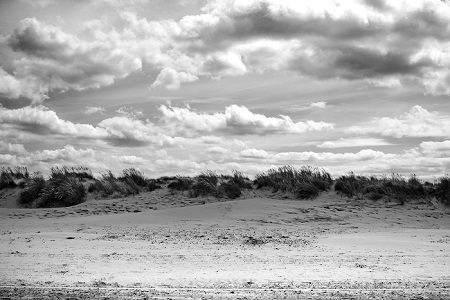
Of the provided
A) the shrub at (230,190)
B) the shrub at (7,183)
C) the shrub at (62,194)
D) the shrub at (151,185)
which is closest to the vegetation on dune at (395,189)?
the shrub at (230,190)

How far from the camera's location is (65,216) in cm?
1702

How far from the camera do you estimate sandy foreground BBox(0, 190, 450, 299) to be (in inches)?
276

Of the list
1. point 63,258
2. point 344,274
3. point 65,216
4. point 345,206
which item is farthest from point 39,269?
point 345,206

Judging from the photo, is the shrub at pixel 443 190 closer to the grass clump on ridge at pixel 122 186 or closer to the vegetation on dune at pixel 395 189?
the vegetation on dune at pixel 395 189

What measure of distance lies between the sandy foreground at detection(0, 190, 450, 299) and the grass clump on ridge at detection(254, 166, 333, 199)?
118 centimetres

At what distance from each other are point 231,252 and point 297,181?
1070cm

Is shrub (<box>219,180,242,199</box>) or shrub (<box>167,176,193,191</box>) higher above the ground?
shrub (<box>167,176,193,191</box>)

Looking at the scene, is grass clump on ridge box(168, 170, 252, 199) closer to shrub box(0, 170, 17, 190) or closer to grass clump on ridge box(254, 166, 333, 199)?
grass clump on ridge box(254, 166, 333, 199)

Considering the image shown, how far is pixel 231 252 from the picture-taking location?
10.4m

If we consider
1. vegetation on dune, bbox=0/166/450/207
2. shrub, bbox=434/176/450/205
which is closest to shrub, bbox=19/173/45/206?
vegetation on dune, bbox=0/166/450/207

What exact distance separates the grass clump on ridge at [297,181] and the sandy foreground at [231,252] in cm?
118

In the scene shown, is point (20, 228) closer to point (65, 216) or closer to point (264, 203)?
point (65, 216)

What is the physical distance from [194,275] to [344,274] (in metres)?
2.54

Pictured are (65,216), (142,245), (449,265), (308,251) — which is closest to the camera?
(449,265)
